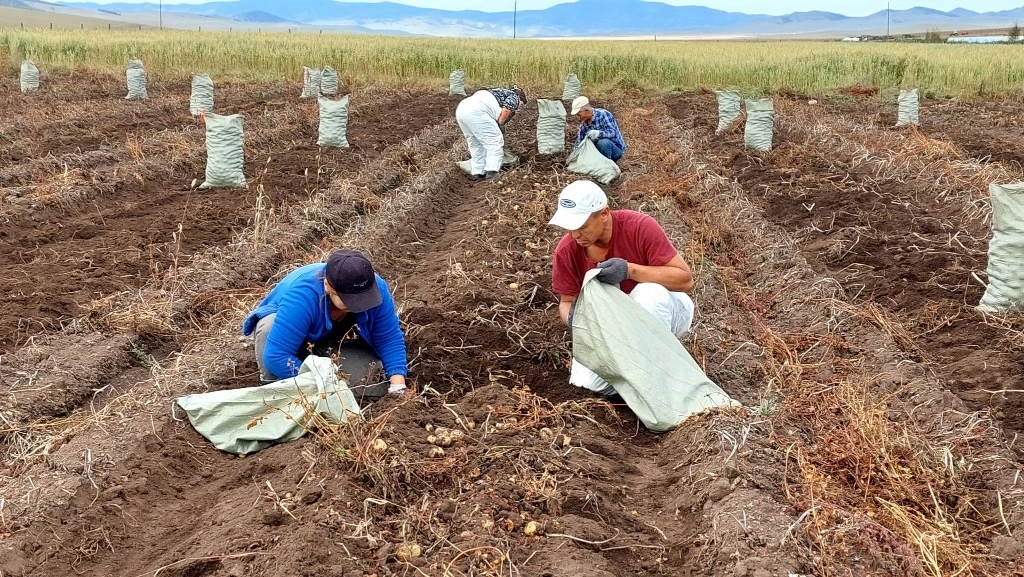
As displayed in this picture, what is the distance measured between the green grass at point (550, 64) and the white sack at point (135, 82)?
4982mm

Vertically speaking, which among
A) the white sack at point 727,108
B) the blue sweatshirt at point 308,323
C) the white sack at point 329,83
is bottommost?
the blue sweatshirt at point 308,323

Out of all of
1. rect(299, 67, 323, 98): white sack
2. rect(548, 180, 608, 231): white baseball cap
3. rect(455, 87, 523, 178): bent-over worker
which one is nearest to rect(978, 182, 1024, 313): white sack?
rect(548, 180, 608, 231): white baseball cap

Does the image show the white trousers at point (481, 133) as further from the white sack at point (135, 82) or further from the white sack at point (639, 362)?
the white sack at point (135, 82)

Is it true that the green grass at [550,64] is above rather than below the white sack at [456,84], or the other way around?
above

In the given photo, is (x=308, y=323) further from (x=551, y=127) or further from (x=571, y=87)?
(x=571, y=87)

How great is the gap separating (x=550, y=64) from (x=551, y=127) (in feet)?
41.1

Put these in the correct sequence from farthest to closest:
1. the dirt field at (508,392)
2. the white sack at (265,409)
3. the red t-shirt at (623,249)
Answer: the red t-shirt at (623,249), the white sack at (265,409), the dirt field at (508,392)

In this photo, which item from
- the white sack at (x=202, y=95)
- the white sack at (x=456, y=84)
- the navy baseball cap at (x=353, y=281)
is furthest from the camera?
the white sack at (x=456, y=84)

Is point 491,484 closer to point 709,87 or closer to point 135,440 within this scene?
point 135,440

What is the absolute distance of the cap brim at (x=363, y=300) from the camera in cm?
343

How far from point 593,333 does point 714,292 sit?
2.09 metres

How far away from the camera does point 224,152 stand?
27.4 feet

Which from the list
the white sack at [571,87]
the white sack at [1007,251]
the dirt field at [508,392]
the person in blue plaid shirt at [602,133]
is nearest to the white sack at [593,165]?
the person in blue plaid shirt at [602,133]

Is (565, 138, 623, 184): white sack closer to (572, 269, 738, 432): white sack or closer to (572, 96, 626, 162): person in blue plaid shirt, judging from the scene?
(572, 96, 626, 162): person in blue plaid shirt
